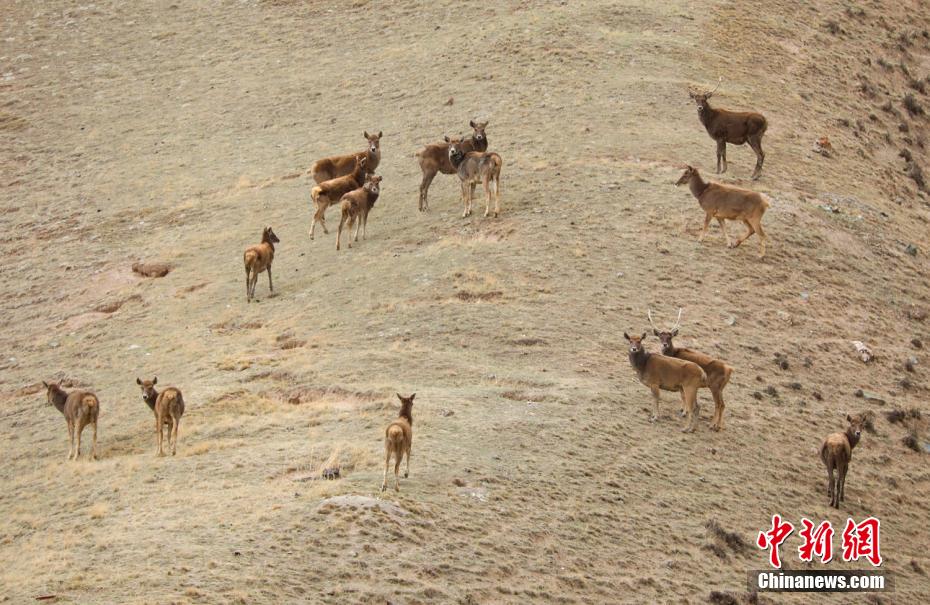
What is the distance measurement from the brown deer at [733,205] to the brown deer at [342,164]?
814 centimetres

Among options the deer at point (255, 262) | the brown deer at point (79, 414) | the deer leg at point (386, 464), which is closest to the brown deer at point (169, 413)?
the brown deer at point (79, 414)

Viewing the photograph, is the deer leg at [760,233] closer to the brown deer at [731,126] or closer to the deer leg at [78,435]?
the brown deer at [731,126]

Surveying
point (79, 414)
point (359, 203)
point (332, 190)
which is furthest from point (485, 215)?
point (79, 414)

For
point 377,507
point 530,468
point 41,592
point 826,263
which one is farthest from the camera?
point 826,263

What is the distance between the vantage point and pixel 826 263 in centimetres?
2691

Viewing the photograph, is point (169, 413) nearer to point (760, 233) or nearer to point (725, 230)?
point (725, 230)

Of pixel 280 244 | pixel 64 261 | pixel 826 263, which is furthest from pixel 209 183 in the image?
pixel 826 263

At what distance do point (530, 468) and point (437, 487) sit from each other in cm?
170

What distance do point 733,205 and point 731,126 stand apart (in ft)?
15.6

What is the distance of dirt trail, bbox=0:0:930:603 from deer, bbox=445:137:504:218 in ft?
2.00

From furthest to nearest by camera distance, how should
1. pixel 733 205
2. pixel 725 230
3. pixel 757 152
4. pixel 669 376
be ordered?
pixel 757 152 → pixel 725 230 → pixel 733 205 → pixel 669 376

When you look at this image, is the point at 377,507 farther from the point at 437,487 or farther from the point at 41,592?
the point at 41,592

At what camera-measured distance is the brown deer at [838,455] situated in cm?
1816

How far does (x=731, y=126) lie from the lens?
30.1 meters
